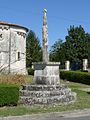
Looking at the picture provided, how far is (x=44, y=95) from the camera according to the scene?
16984 mm

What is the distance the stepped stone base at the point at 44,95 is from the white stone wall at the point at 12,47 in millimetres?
32014

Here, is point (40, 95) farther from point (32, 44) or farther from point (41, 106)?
point (32, 44)

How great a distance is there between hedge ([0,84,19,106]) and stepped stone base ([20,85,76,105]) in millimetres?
783

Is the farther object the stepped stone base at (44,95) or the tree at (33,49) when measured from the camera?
the tree at (33,49)

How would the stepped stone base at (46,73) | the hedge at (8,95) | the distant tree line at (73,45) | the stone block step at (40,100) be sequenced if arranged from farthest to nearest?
the distant tree line at (73,45) < the stepped stone base at (46,73) < the stone block step at (40,100) < the hedge at (8,95)

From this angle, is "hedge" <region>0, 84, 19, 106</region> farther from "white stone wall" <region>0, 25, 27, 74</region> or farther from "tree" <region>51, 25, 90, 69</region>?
"tree" <region>51, 25, 90, 69</region>

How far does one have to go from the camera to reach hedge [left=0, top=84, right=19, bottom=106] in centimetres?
1556

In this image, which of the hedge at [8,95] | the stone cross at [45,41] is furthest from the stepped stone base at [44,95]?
the stone cross at [45,41]

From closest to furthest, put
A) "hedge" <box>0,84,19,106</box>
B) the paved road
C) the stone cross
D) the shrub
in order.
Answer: the paved road, "hedge" <box>0,84,19,106</box>, the stone cross, the shrub

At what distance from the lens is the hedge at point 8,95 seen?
15.6 meters

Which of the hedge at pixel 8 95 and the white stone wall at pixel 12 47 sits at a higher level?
the white stone wall at pixel 12 47

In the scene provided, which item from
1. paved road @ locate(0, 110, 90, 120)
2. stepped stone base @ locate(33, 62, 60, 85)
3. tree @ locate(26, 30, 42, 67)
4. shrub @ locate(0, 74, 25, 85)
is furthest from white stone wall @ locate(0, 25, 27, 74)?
paved road @ locate(0, 110, 90, 120)

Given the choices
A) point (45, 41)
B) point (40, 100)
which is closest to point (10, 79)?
point (45, 41)

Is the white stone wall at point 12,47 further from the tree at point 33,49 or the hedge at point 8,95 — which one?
the hedge at point 8,95
